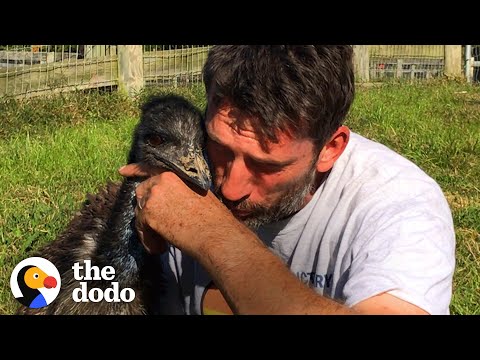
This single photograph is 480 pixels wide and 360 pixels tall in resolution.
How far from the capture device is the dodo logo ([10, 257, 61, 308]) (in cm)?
309

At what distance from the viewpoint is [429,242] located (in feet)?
8.00

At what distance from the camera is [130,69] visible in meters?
9.16

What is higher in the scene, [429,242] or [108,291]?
[429,242]

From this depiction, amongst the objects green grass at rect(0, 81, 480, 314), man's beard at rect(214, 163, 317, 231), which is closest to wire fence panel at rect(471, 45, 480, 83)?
green grass at rect(0, 81, 480, 314)

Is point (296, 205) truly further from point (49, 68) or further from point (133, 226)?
point (49, 68)

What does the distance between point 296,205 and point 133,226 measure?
0.67 meters

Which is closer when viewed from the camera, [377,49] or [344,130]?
[344,130]

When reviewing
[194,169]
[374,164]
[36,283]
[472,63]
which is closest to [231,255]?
[194,169]

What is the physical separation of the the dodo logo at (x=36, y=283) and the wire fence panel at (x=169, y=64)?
6024 millimetres

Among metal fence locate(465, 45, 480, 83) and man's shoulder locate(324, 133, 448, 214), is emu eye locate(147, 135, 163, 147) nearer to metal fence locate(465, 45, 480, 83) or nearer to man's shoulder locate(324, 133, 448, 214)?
man's shoulder locate(324, 133, 448, 214)

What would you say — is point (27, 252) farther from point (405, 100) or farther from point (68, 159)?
point (405, 100)

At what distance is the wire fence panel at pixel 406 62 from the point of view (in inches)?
546
